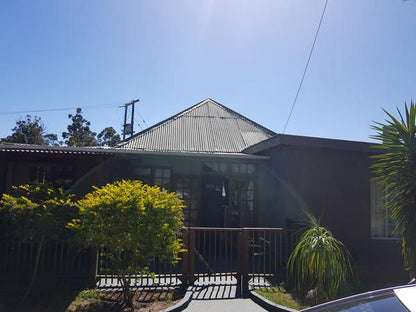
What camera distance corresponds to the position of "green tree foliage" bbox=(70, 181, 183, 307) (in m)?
5.39

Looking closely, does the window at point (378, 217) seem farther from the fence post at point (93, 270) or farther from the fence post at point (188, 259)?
the fence post at point (93, 270)

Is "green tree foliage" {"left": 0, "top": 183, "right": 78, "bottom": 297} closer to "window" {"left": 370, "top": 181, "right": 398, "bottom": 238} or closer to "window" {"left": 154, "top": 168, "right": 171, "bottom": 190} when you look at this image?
"window" {"left": 154, "top": 168, "right": 171, "bottom": 190}

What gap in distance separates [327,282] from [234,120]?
31.3ft

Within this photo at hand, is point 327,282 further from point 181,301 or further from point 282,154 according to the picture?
point 282,154

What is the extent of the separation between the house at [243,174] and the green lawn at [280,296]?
2271 mm

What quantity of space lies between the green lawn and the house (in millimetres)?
2271

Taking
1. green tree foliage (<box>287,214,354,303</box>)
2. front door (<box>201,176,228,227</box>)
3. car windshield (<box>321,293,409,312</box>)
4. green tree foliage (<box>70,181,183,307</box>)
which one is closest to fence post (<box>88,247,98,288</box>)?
green tree foliage (<box>70,181,183,307</box>)

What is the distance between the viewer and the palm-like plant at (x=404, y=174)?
523cm

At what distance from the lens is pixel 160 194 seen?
5.87 meters

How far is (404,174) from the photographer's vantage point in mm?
5297

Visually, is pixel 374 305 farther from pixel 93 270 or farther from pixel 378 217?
pixel 378 217

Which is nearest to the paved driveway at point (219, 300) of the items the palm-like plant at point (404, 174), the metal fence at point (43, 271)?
the metal fence at point (43, 271)

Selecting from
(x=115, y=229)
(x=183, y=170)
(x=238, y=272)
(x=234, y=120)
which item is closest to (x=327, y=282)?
(x=238, y=272)

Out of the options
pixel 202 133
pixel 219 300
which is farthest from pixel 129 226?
pixel 202 133
